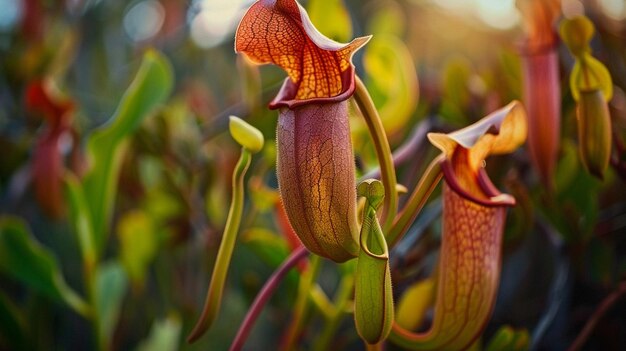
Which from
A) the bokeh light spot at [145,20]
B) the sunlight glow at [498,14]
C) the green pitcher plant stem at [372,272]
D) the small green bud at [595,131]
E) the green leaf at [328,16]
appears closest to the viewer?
the green pitcher plant stem at [372,272]

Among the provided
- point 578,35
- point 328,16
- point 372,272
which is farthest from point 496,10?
point 372,272

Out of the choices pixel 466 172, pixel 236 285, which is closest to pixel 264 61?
pixel 466 172

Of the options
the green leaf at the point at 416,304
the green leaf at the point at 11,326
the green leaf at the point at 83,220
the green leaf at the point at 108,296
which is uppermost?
the green leaf at the point at 83,220

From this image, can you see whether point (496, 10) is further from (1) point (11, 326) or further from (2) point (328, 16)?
(1) point (11, 326)

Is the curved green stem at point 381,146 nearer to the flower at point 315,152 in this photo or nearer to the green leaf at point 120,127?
the flower at point 315,152

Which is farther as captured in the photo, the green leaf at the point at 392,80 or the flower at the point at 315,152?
the green leaf at the point at 392,80

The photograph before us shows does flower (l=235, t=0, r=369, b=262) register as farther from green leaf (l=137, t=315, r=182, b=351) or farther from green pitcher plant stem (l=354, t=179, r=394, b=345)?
green leaf (l=137, t=315, r=182, b=351)

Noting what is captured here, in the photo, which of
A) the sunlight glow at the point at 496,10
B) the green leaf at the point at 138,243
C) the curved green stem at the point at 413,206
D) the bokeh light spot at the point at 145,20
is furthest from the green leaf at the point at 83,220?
the bokeh light spot at the point at 145,20
